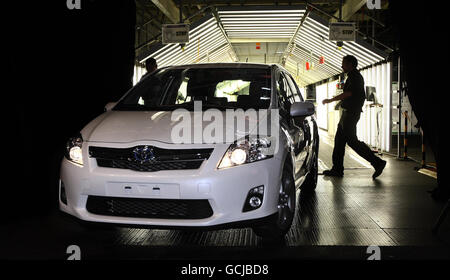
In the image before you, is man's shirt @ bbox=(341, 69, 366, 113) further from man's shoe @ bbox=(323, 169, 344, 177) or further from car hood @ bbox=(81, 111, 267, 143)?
car hood @ bbox=(81, 111, 267, 143)

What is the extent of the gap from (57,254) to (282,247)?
1.89 metres

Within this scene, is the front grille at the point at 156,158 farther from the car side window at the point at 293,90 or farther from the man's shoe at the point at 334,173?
the man's shoe at the point at 334,173

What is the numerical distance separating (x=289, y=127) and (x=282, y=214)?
944mm

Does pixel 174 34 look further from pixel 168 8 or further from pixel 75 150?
pixel 75 150

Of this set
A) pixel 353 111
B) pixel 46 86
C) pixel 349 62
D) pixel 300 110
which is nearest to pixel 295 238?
pixel 300 110

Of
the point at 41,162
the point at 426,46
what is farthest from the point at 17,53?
the point at 426,46

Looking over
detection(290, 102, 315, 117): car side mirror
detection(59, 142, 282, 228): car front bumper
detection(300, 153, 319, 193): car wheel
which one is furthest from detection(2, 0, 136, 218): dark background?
detection(300, 153, 319, 193): car wheel

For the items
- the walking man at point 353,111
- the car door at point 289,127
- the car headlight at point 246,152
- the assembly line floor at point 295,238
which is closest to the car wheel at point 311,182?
the assembly line floor at point 295,238

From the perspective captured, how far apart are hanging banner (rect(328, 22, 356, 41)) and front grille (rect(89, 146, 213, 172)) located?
Result: 10.1 metres

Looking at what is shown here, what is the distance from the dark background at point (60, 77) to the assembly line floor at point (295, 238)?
1.78ft

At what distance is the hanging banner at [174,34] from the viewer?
13.6 m

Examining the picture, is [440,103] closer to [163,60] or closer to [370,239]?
[370,239]

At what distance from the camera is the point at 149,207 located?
399cm
